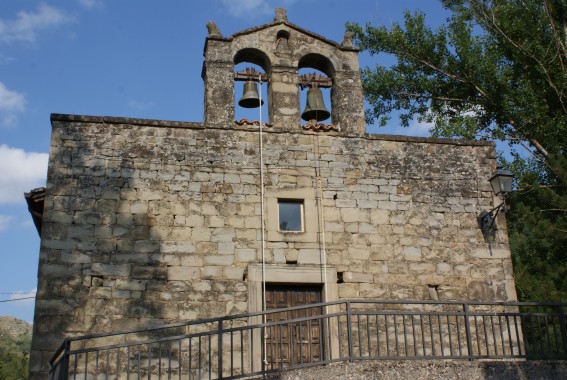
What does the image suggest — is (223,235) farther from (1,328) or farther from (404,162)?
(1,328)

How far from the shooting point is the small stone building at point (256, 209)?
9578 millimetres

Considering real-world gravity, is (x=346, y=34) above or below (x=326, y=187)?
above

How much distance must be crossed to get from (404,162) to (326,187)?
1439 mm

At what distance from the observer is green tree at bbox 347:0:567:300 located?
16.9 meters

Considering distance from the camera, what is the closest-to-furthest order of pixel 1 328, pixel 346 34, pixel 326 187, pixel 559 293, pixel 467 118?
1. pixel 326 187
2. pixel 346 34
3. pixel 559 293
4. pixel 467 118
5. pixel 1 328

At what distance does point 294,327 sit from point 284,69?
4.12 meters

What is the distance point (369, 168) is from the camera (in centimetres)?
1098

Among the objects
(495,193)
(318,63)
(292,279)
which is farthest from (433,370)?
(318,63)

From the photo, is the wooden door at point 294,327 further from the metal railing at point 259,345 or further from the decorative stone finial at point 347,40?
the decorative stone finial at point 347,40

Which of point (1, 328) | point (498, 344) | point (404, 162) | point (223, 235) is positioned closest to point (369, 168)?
point (404, 162)

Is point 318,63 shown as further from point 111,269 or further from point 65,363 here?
point 65,363

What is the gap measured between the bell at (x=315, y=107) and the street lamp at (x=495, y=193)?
2.87m

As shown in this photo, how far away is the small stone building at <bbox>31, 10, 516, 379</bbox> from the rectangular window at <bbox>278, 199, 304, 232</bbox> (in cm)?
2

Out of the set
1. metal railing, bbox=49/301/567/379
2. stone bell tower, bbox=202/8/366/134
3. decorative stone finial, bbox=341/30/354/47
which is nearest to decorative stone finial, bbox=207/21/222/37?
stone bell tower, bbox=202/8/366/134
